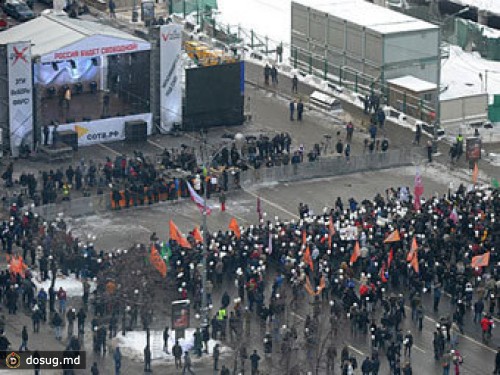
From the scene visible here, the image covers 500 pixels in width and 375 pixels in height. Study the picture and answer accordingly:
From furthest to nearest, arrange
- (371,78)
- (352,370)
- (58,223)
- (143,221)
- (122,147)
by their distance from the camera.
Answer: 1. (371,78)
2. (122,147)
3. (143,221)
4. (58,223)
5. (352,370)

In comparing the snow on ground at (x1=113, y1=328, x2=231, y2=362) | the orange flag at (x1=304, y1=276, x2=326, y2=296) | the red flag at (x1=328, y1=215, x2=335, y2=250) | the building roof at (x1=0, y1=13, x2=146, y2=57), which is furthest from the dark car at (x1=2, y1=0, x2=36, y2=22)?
the snow on ground at (x1=113, y1=328, x2=231, y2=362)

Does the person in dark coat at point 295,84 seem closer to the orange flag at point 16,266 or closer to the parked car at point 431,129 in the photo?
the parked car at point 431,129

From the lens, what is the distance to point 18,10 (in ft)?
297

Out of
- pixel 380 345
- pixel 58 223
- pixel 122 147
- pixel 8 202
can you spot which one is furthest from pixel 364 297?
pixel 122 147

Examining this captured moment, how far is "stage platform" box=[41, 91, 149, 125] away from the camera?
73938 mm

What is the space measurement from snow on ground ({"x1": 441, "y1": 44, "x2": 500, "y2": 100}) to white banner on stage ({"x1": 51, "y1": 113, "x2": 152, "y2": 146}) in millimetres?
16090

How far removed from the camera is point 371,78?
261ft

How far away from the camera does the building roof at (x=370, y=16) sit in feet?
260

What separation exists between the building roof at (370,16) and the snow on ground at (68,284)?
26.0 metres

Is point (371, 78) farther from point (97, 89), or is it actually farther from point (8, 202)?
→ point (8, 202)

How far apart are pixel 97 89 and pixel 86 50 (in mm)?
3521

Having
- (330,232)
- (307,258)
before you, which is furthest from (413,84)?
(307,258)

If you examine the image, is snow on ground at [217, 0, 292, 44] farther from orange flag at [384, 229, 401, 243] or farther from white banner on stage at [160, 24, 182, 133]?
orange flag at [384, 229, 401, 243]

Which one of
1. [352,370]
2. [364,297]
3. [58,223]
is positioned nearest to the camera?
[352,370]
